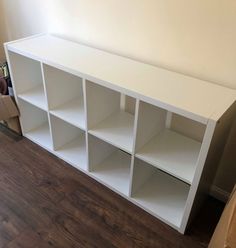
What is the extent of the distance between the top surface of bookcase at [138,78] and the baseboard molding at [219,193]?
69 centimetres

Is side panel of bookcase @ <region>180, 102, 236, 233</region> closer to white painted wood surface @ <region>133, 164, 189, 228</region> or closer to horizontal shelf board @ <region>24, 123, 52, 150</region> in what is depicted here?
white painted wood surface @ <region>133, 164, 189, 228</region>

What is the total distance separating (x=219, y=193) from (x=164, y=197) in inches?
13.7

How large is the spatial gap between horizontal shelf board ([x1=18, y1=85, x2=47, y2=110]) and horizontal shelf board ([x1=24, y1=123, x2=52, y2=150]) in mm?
325

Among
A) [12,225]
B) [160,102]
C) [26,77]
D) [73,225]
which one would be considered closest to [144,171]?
[73,225]

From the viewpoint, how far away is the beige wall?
4.14ft

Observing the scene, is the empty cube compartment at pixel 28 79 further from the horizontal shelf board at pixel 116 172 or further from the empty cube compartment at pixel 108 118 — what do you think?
the horizontal shelf board at pixel 116 172

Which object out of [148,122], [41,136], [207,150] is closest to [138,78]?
[148,122]

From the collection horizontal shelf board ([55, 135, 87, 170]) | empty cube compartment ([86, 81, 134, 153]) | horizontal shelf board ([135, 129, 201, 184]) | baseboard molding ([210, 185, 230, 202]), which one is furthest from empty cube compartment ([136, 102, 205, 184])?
horizontal shelf board ([55, 135, 87, 170])

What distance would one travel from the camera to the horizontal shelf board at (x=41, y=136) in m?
2.03

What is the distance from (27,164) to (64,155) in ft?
0.86

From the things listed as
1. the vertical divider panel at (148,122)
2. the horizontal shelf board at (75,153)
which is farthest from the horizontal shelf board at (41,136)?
the vertical divider panel at (148,122)

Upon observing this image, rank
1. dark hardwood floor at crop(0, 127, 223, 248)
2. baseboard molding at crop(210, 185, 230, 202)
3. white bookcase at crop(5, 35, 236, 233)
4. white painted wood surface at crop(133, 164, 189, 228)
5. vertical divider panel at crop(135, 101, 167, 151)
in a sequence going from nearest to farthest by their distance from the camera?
white bookcase at crop(5, 35, 236, 233) → vertical divider panel at crop(135, 101, 167, 151) → dark hardwood floor at crop(0, 127, 223, 248) → white painted wood surface at crop(133, 164, 189, 228) → baseboard molding at crop(210, 185, 230, 202)

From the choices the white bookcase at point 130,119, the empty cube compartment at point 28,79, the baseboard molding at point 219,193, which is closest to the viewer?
the white bookcase at point 130,119

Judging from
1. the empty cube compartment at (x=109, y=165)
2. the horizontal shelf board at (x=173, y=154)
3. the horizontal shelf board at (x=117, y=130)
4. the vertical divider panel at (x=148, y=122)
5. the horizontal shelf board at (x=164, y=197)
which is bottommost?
the horizontal shelf board at (x=164, y=197)
